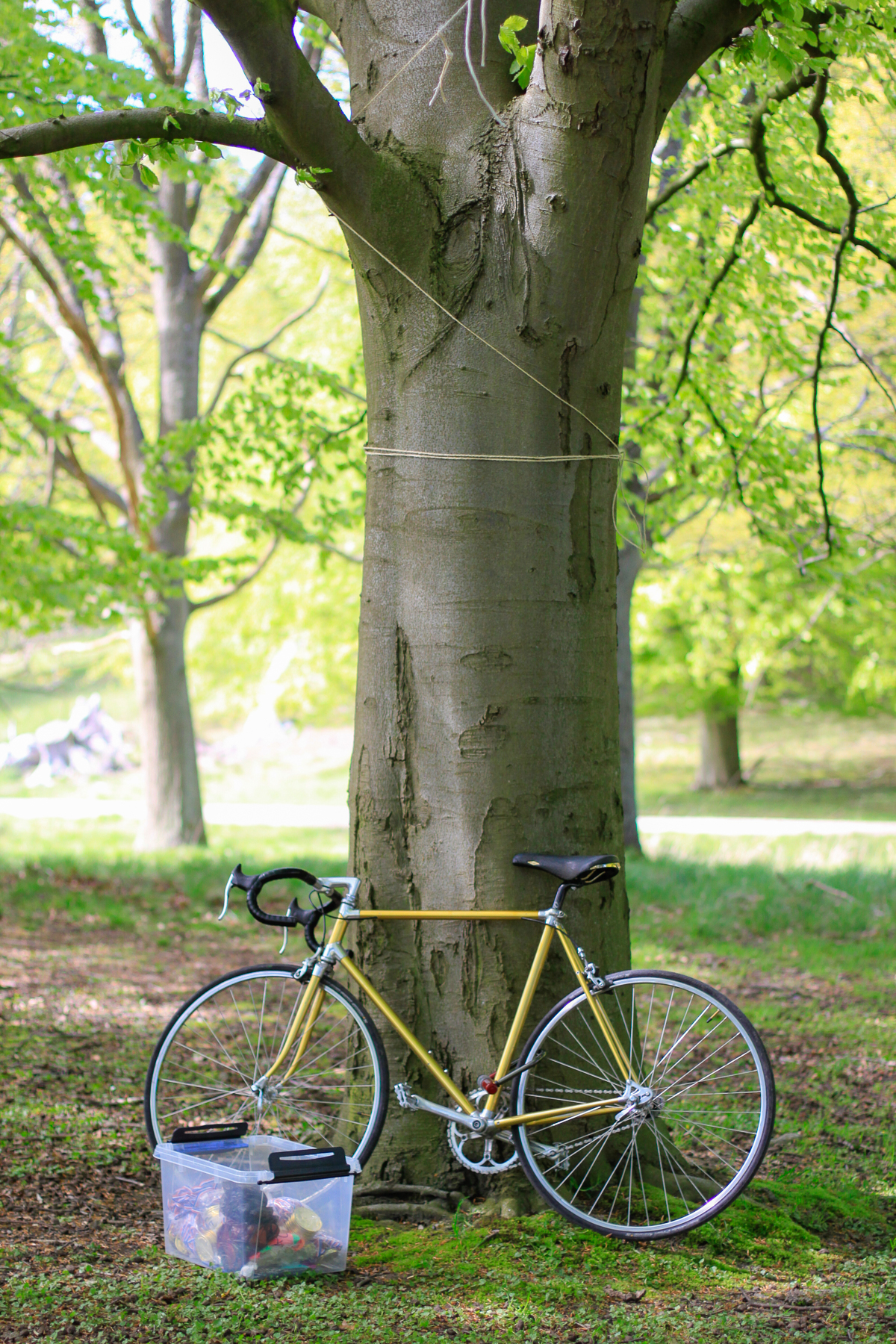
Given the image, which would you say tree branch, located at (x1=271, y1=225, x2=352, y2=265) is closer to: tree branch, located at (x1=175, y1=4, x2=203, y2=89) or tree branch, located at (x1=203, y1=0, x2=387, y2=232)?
tree branch, located at (x1=175, y1=4, x2=203, y2=89)

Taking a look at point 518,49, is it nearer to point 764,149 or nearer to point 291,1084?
point 764,149

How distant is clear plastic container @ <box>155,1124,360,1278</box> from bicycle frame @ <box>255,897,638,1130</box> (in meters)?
0.41

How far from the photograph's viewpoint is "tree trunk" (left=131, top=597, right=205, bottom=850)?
13.3 meters

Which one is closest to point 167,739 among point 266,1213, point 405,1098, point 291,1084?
point 291,1084

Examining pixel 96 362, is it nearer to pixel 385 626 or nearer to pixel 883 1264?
pixel 385 626

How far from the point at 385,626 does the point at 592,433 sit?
0.91 m

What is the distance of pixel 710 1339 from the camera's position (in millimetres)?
2688

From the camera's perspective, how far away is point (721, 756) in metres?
28.1

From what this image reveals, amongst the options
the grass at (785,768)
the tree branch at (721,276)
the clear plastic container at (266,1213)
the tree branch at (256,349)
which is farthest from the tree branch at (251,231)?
the grass at (785,768)

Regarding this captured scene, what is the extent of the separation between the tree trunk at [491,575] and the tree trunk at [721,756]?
24944 millimetres

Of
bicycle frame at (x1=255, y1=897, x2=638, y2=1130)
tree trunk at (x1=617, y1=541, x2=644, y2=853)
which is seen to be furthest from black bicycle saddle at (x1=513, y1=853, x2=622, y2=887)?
tree trunk at (x1=617, y1=541, x2=644, y2=853)

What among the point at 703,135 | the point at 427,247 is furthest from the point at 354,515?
the point at 427,247

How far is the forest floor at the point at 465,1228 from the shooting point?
2766 millimetres

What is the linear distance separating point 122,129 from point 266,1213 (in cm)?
306
